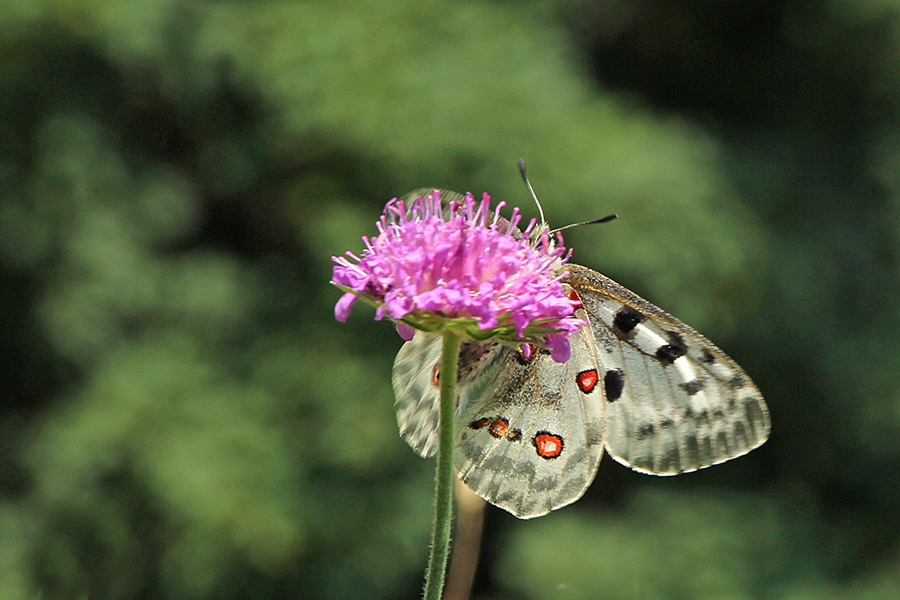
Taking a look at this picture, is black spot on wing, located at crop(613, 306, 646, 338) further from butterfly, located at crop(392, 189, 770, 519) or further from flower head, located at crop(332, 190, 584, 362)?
flower head, located at crop(332, 190, 584, 362)

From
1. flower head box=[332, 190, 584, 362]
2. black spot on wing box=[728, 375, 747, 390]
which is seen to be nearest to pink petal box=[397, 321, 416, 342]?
flower head box=[332, 190, 584, 362]

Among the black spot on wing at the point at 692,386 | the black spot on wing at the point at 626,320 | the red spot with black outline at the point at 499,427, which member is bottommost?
the red spot with black outline at the point at 499,427

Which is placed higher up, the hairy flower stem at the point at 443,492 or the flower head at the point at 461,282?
the flower head at the point at 461,282

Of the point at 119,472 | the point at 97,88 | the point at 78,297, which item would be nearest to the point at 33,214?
the point at 78,297

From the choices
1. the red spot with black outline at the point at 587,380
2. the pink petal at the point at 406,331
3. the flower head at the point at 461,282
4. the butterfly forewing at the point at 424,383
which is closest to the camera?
the flower head at the point at 461,282

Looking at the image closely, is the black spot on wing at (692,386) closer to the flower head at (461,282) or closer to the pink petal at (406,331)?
the flower head at (461,282)

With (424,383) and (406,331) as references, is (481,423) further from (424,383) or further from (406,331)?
(406,331)

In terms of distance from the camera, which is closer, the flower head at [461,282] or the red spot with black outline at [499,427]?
the flower head at [461,282]

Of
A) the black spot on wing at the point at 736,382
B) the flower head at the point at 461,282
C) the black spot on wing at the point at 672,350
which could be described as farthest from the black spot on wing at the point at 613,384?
the flower head at the point at 461,282

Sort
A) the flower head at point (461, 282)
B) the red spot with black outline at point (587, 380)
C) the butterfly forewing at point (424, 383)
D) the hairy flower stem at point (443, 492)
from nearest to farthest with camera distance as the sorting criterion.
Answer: the hairy flower stem at point (443, 492)
the flower head at point (461, 282)
the butterfly forewing at point (424, 383)
the red spot with black outline at point (587, 380)
